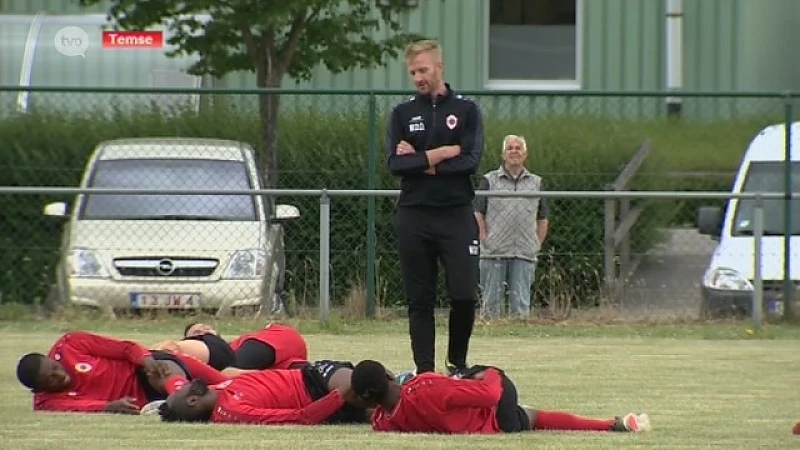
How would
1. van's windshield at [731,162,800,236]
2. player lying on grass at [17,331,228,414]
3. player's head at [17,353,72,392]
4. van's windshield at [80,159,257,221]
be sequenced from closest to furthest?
player's head at [17,353,72,392] → player lying on grass at [17,331,228,414] → van's windshield at [80,159,257,221] → van's windshield at [731,162,800,236]

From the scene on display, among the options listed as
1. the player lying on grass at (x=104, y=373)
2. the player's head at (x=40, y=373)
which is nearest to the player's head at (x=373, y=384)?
the player lying on grass at (x=104, y=373)

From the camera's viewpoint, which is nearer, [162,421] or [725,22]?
[162,421]

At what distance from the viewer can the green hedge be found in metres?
17.5

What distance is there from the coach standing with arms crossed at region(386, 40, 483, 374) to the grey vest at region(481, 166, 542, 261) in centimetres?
565

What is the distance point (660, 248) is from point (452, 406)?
8.33 meters

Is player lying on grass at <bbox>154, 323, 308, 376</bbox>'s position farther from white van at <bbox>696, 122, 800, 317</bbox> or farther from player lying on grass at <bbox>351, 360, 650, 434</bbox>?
white van at <bbox>696, 122, 800, 317</bbox>

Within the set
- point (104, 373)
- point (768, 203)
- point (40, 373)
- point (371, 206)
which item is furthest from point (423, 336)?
point (768, 203)

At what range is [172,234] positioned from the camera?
1716 cm

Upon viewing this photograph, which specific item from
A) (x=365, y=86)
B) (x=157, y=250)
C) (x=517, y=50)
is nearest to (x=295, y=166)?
(x=157, y=250)

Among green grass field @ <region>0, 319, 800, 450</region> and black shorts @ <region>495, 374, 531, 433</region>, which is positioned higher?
black shorts @ <region>495, 374, 531, 433</region>

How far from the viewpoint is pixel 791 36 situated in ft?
84.5

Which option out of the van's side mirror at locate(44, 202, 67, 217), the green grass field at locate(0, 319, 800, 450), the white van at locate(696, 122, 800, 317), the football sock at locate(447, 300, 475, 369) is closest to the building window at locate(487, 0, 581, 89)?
the white van at locate(696, 122, 800, 317)

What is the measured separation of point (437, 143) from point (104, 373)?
224 cm

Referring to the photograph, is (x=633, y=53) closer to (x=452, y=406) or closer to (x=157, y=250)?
(x=157, y=250)
